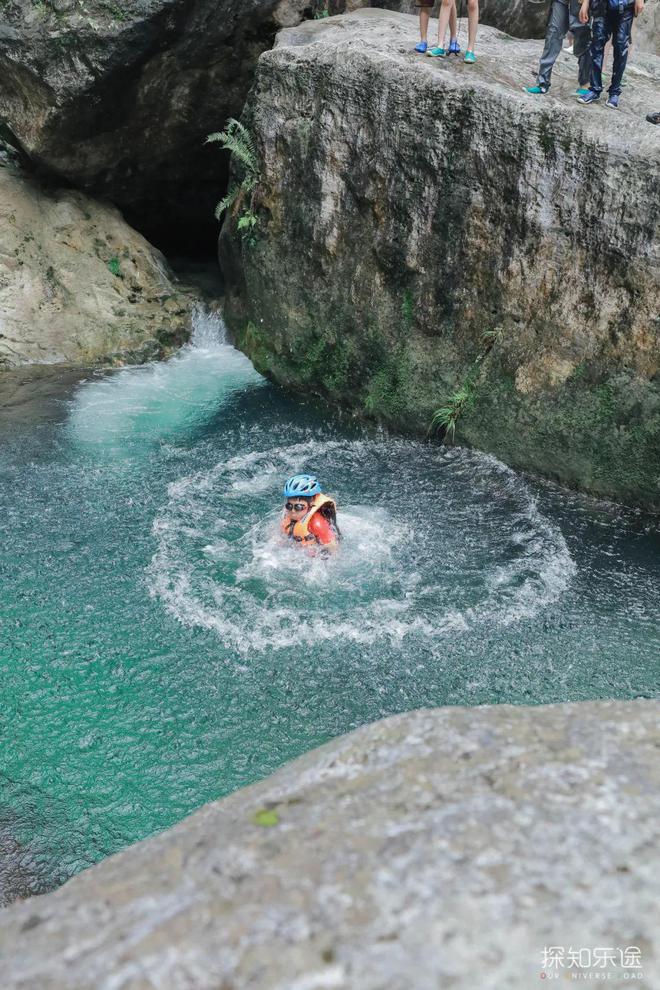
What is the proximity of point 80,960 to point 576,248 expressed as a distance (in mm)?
9848

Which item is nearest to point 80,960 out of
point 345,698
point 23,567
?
point 345,698

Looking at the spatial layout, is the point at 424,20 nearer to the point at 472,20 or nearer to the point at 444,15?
the point at 444,15

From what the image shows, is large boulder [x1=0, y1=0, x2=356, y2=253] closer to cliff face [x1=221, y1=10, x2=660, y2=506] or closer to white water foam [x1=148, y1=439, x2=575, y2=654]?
cliff face [x1=221, y1=10, x2=660, y2=506]

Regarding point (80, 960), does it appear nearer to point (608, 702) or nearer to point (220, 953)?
point (220, 953)

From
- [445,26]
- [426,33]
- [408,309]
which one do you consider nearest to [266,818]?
[408,309]

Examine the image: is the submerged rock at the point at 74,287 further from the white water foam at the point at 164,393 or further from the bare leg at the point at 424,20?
the bare leg at the point at 424,20

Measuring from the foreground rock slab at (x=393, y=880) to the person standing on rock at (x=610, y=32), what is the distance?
30.5 feet

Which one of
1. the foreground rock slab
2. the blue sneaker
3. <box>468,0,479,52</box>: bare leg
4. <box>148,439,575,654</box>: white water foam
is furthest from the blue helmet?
<box>468,0,479,52</box>: bare leg

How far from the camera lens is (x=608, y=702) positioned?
4238mm

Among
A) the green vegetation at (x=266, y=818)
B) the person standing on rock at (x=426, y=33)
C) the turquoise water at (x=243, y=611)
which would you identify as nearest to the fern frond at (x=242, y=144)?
the person standing on rock at (x=426, y=33)

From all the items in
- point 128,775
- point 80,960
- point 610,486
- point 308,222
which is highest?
point 308,222

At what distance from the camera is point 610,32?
33.2 feet

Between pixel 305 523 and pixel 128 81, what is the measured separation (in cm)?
930

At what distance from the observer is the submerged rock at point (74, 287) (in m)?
14.7
